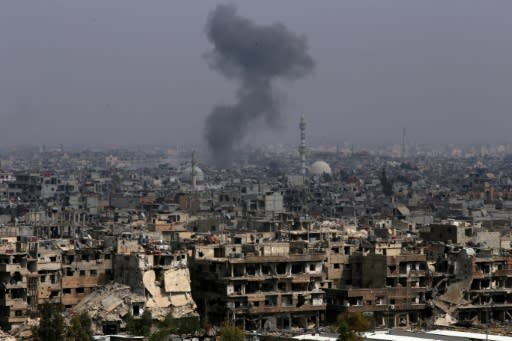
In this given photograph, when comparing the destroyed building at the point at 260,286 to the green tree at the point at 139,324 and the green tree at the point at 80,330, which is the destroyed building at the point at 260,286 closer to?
the green tree at the point at 139,324

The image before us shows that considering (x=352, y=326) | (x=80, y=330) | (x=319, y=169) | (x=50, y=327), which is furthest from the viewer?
(x=319, y=169)

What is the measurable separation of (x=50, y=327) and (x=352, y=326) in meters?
7.39

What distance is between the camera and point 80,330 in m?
34.1

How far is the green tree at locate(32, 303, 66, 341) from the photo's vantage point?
3419cm

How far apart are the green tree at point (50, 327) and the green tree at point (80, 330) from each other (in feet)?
0.68

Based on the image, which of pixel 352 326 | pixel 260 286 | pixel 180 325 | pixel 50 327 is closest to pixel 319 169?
pixel 260 286

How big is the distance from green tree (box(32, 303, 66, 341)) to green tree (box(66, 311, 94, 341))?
21 cm

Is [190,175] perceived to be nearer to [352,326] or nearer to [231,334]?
[352,326]

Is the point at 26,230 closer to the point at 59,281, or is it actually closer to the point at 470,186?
the point at 59,281

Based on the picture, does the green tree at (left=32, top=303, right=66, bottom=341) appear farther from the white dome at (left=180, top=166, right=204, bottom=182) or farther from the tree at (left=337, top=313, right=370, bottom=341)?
the white dome at (left=180, top=166, right=204, bottom=182)

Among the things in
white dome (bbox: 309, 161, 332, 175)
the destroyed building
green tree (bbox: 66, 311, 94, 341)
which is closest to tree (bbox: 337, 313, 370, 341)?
the destroyed building

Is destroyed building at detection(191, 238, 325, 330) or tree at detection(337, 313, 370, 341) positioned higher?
destroyed building at detection(191, 238, 325, 330)

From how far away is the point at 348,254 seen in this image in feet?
144

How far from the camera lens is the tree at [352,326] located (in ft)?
113
